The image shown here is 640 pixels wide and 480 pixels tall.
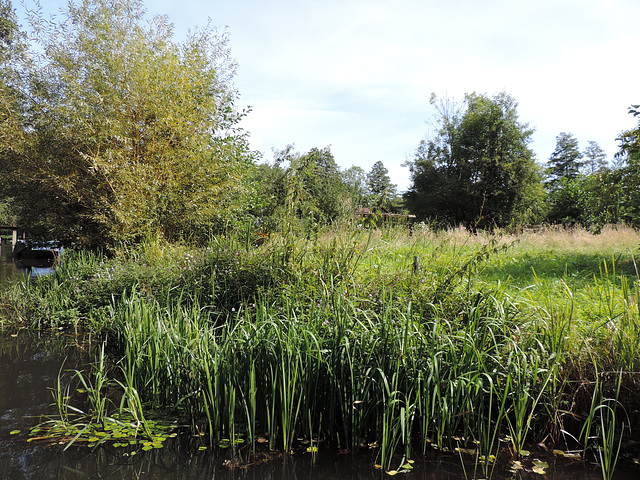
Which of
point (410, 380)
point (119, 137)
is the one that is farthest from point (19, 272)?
point (410, 380)

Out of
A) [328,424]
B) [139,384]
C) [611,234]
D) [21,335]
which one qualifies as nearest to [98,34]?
[21,335]

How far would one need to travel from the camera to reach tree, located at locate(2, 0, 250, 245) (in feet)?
28.2

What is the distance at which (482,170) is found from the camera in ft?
76.9

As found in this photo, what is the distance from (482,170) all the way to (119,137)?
19.8 metres

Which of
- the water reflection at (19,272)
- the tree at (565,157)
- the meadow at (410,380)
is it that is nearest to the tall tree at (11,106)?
the water reflection at (19,272)

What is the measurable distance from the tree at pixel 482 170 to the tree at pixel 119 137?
50.7 feet

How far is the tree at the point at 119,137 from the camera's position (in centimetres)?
861

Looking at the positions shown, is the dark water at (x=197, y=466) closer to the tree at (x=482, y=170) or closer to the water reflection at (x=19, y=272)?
the water reflection at (x=19, y=272)

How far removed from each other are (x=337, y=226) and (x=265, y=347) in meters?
2.04

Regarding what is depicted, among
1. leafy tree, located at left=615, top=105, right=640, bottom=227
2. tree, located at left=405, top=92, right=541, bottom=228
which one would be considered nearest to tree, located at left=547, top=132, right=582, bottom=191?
tree, located at left=405, top=92, right=541, bottom=228

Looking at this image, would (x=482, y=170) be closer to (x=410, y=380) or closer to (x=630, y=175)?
(x=630, y=175)

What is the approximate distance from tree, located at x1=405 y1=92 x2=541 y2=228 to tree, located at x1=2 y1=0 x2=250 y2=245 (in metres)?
15.4

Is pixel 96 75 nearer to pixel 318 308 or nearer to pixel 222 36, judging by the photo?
pixel 222 36

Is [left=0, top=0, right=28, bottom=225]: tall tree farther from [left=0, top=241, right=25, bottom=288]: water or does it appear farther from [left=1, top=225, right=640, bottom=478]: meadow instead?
[left=1, top=225, right=640, bottom=478]: meadow
